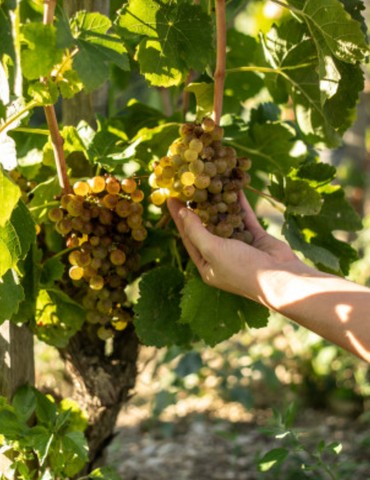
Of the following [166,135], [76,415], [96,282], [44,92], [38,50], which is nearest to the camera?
[38,50]

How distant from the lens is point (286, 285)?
4.23ft

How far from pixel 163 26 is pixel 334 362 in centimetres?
235

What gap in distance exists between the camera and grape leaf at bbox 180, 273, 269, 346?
1421 millimetres

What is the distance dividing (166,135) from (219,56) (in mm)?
227

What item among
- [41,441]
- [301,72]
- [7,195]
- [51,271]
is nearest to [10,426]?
[41,441]

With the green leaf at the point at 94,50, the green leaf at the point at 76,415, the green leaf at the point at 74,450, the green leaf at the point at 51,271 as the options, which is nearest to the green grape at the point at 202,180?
the green leaf at the point at 94,50

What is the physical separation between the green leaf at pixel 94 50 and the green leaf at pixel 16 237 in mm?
270

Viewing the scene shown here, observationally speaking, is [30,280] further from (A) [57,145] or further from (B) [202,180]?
(B) [202,180]

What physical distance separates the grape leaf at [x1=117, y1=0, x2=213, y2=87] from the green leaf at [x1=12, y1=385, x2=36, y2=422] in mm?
705

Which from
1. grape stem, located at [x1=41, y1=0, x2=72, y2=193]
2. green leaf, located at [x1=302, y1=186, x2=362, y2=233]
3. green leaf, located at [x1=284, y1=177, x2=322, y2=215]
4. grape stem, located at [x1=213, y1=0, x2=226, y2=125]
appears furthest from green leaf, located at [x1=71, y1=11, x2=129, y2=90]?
green leaf, located at [x1=302, y1=186, x2=362, y2=233]

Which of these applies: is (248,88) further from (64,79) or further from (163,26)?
(64,79)

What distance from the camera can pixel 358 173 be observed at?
4.62m

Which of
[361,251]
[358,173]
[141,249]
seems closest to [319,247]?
[141,249]

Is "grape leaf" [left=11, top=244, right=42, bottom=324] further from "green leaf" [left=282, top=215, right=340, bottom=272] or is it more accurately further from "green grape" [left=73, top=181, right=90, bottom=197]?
"green leaf" [left=282, top=215, right=340, bottom=272]
